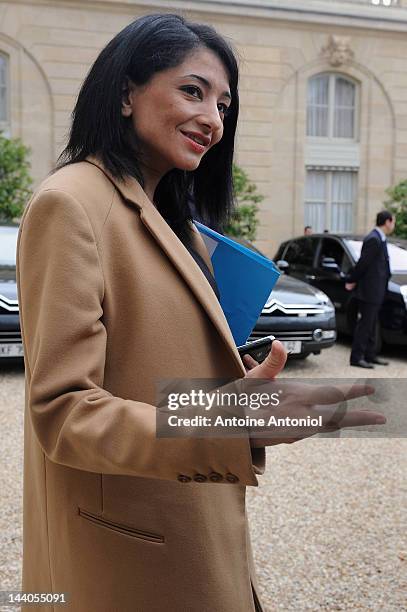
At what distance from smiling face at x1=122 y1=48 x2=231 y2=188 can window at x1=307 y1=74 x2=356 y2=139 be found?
74.7ft

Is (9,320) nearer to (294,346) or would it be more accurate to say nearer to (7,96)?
(294,346)

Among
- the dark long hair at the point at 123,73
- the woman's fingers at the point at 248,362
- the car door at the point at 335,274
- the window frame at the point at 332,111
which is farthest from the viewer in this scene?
the window frame at the point at 332,111

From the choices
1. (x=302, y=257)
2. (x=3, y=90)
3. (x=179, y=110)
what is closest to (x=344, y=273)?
(x=302, y=257)

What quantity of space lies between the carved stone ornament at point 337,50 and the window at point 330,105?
48cm

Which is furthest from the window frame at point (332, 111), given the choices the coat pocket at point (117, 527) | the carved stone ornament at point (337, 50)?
the coat pocket at point (117, 527)

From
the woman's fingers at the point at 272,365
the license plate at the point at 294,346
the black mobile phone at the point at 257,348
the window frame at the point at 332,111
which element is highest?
the window frame at the point at 332,111

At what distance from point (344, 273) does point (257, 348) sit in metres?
9.02

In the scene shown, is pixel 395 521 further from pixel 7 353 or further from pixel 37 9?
pixel 37 9

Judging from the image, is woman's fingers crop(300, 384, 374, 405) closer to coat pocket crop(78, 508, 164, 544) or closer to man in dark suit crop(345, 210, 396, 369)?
coat pocket crop(78, 508, 164, 544)

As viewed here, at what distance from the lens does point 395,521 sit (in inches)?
172

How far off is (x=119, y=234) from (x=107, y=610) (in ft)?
2.23

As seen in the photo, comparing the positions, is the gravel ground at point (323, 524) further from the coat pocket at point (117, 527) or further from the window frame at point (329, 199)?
the window frame at point (329, 199)

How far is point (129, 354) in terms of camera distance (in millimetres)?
1292

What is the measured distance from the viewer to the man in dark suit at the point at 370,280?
881cm
